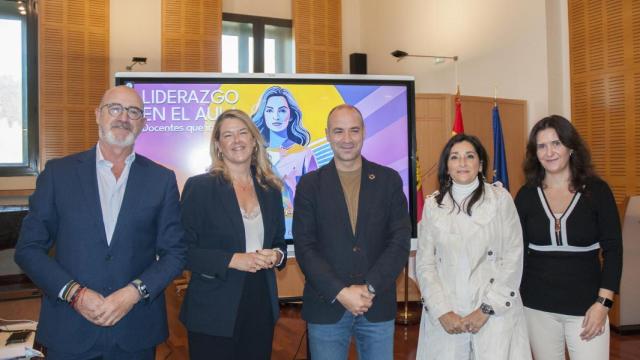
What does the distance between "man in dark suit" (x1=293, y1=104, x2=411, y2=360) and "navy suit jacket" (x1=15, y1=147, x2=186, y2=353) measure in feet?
1.89

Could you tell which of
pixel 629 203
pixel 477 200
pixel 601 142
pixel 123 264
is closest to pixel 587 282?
pixel 477 200

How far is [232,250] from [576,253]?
1.45m

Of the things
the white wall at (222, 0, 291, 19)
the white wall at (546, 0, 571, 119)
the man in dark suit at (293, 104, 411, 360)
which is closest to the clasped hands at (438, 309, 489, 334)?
the man in dark suit at (293, 104, 411, 360)

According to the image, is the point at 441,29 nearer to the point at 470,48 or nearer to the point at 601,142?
the point at 470,48

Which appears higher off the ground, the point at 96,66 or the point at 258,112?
the point at 96,66

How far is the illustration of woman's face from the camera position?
3.46 metres

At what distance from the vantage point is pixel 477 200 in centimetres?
216

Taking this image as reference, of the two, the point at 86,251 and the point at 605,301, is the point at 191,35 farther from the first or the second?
the point at 605,301

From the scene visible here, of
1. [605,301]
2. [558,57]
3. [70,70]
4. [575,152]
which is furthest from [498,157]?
[70,70]

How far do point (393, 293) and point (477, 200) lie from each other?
54 centimetres

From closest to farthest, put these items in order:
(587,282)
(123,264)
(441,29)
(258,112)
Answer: (123,264), (587,282), (258,112), (441,29)

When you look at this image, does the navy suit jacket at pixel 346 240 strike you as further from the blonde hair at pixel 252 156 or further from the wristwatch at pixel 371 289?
the blonde hair at pixel 252 156

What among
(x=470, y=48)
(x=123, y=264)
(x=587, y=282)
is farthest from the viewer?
(x=470, y=48)

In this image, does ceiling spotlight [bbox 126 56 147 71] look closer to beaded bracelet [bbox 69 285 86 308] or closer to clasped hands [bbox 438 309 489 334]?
beaded bracelet [bbox 69 285 86 308]
